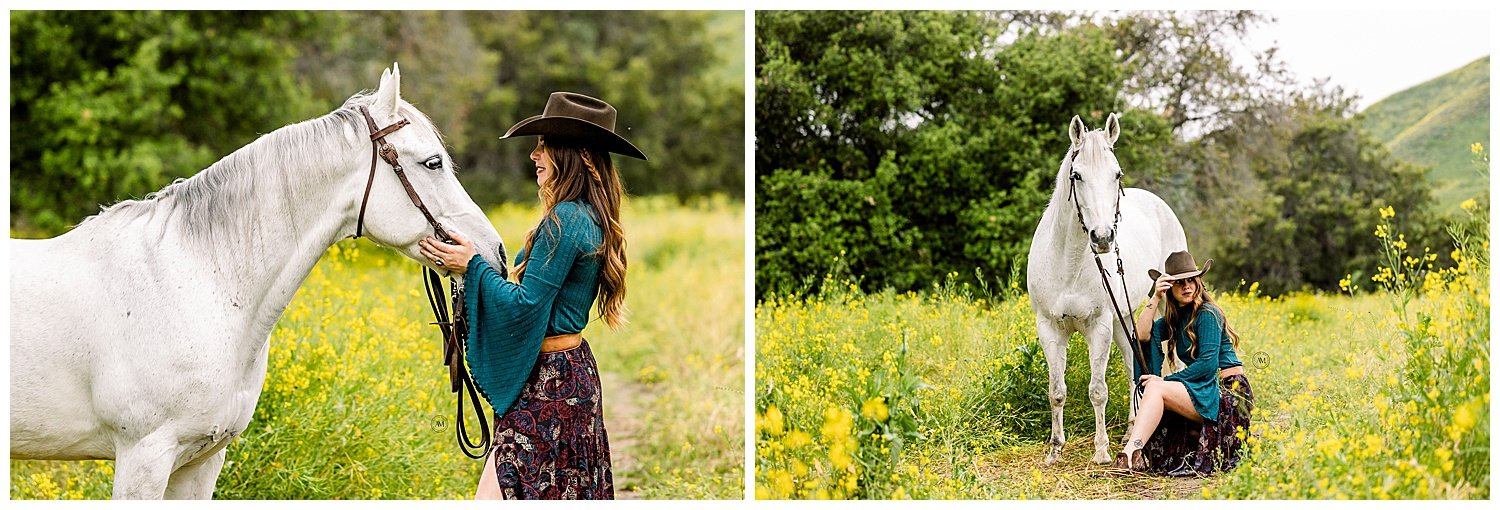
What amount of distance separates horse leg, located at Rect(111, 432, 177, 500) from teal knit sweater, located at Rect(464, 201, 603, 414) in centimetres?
78

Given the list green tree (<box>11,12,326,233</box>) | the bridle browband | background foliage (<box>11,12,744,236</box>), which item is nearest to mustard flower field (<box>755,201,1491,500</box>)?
the bridle browband

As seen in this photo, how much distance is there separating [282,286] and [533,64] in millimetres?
11828

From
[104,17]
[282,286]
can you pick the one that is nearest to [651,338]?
[282,286]

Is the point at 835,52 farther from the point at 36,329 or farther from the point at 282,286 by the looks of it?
the point at 36,329

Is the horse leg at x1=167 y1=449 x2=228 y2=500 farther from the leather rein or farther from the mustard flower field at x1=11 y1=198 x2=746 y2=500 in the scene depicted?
the mustard flower field at x1=11 y1=198 x2=746 y2=500

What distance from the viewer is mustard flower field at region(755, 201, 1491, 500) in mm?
3046

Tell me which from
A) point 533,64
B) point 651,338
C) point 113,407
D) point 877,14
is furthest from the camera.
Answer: point 533,64

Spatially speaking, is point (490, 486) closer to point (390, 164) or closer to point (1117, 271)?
point (390, 164)

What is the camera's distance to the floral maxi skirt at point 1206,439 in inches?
134

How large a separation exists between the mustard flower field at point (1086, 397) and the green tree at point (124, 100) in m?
6.18

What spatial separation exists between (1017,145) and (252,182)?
313cm

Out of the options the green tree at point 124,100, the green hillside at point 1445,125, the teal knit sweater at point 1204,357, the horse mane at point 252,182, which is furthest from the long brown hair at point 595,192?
the green tree at point 124,100

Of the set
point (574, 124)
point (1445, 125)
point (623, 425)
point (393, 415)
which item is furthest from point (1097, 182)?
point (623, 425)

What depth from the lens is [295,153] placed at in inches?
98.8
